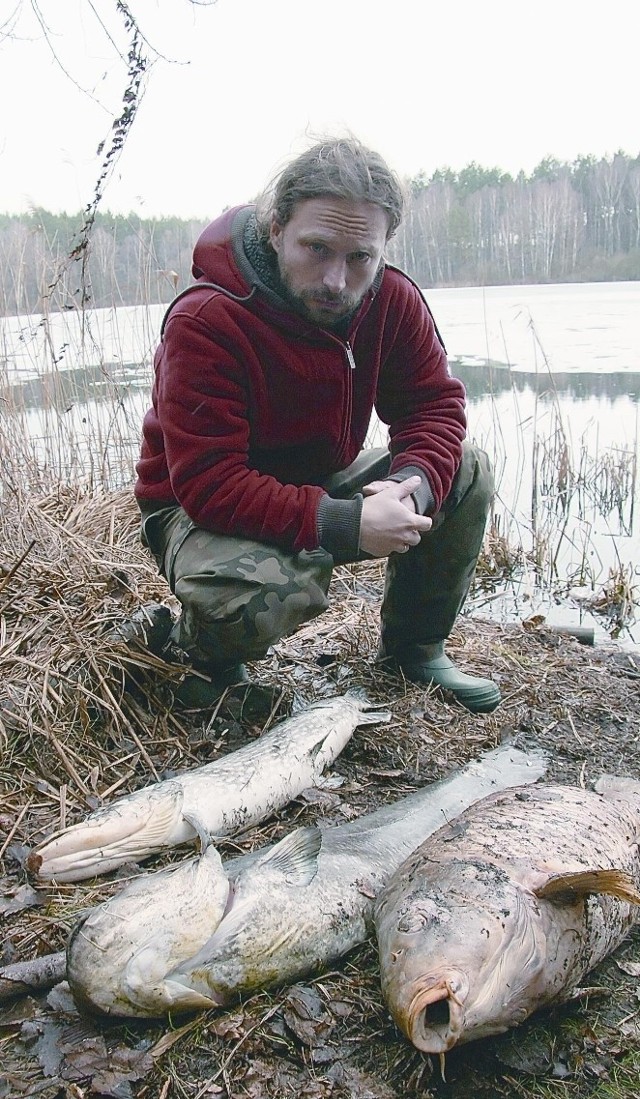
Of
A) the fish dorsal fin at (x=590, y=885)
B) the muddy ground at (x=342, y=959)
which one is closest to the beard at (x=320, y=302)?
the muddy ground at (x=342, y=959)

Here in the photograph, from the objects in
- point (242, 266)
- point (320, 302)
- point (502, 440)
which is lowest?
point (502, 440)

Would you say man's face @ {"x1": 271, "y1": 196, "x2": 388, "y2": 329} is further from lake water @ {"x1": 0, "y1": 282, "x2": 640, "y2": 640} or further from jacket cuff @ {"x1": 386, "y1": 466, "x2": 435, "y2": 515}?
lake water @ {"x1": 0, "y1": 282, "x2": 640, "y2": 640}

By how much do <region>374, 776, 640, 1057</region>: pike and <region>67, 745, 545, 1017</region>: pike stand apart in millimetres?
161

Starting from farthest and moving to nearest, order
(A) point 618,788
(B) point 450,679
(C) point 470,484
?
1. (B) point 450,679
2. (C) point 470,484
3. (A) point 618,788

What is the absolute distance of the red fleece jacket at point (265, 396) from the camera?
9.70 feet

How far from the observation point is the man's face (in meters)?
2.79

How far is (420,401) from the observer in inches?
137

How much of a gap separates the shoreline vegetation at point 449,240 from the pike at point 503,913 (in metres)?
2.08

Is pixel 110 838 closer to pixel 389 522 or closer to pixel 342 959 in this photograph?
pixel 342 959

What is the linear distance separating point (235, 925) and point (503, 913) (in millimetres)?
636

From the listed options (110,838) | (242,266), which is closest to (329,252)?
(242,266)

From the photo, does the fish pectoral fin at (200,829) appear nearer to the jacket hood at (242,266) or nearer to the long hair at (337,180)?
the jacket hood at (242,266)

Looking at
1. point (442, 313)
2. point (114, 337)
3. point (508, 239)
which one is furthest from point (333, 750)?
point (442, 313)

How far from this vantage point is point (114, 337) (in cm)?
643
